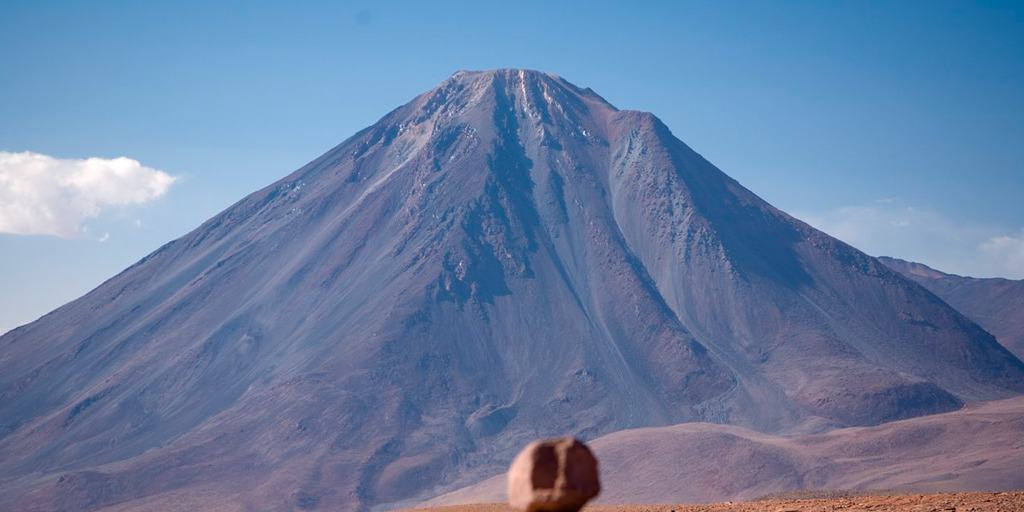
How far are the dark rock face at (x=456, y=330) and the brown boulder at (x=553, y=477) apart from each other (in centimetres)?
7989

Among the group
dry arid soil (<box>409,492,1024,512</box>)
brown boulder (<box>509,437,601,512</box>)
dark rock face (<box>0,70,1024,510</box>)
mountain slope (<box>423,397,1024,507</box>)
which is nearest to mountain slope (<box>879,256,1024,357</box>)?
dark rock face (<box>0,70,1024,510</box>)

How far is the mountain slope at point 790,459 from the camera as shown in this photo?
255 feet

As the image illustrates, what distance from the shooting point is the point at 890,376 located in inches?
4227

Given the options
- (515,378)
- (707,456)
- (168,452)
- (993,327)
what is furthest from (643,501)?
(993,327)

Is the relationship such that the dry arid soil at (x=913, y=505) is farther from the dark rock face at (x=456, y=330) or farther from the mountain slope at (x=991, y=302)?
the mountain slope at (x=991, y=302)

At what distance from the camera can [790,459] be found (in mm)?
83812

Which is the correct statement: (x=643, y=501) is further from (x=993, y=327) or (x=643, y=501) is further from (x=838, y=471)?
(x=993, y=327)

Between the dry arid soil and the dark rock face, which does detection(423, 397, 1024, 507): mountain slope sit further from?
the dry arid soil

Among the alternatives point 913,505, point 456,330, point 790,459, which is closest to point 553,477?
point 913,505

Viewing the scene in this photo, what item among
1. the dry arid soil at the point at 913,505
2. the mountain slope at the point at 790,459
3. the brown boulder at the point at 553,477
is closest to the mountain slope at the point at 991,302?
the mountain slope at the point at 790,459

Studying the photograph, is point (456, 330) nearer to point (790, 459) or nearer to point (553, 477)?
point (790, 459)

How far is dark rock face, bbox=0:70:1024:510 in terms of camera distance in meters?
101

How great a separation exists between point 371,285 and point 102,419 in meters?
31.7

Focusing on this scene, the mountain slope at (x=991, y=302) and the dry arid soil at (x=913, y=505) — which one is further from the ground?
the mountain slope at (x=991, y=302)
